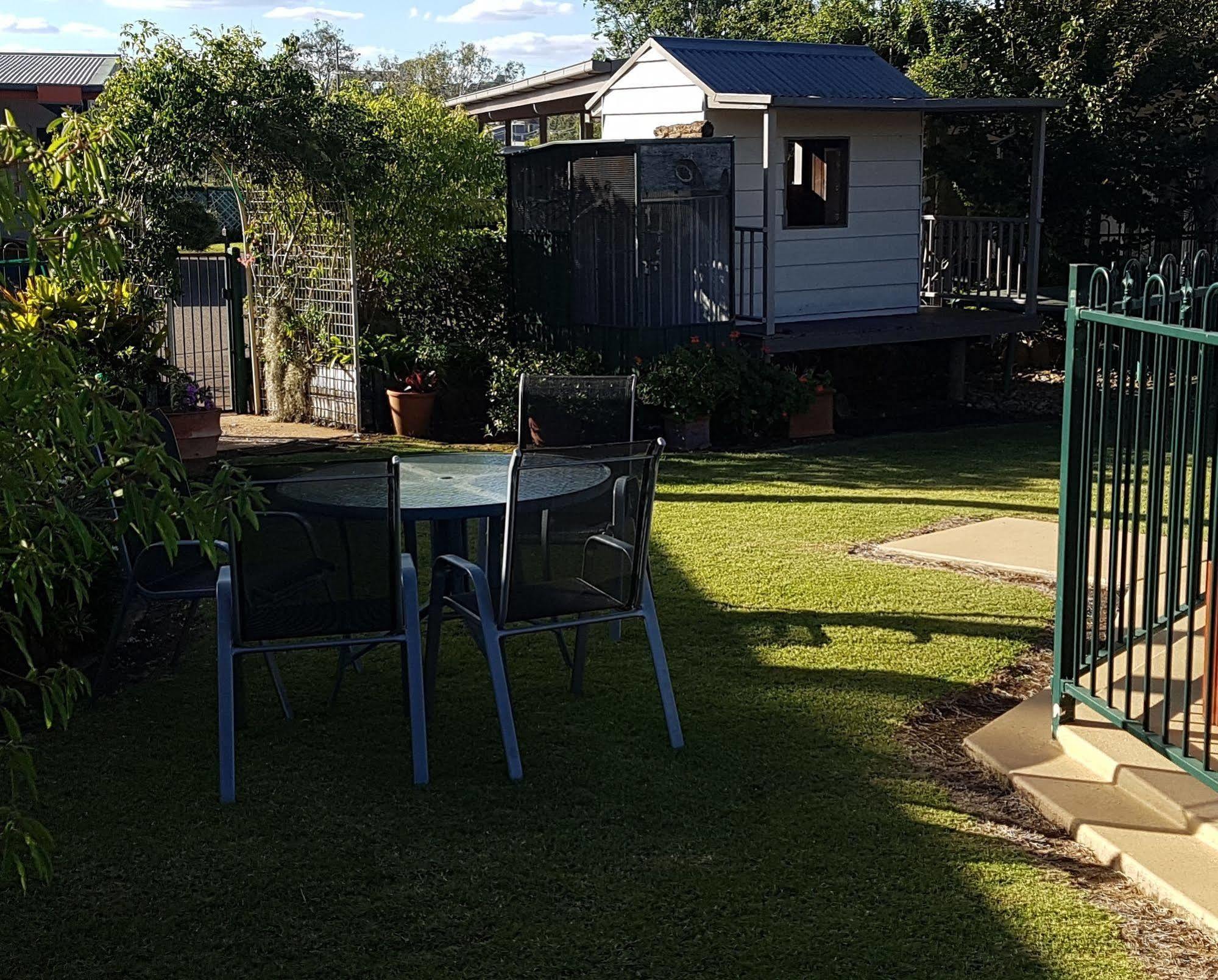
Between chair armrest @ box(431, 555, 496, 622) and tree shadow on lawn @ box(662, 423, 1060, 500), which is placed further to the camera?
tree shadow on lawn @ box(662, 423, 1060, 500)

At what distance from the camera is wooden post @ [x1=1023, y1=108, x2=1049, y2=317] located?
1348cm

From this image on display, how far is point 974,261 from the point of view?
15883mm

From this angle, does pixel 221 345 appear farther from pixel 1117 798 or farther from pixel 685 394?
pixel 1117 798

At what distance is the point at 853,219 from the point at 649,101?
7.66 feet

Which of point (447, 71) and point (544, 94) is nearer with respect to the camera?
point (544, 94)

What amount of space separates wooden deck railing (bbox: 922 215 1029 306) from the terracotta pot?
587cm

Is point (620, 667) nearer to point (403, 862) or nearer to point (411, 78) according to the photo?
point (403, 862)

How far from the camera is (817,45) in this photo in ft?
46.7

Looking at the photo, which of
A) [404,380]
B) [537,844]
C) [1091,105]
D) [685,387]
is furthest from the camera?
[1091,105]

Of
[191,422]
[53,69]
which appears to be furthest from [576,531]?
[53,69]

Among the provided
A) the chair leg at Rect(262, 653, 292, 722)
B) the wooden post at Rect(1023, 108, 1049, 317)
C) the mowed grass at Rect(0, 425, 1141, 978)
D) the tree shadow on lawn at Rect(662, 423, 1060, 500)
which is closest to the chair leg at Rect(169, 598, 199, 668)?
the mowed grass at Rect(0, 425, 1141, 978)

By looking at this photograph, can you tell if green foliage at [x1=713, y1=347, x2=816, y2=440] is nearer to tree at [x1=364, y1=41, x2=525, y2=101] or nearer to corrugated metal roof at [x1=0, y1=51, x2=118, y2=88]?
corrugated metal roof at [x1=0, y1=51, x2=118, y2=88]

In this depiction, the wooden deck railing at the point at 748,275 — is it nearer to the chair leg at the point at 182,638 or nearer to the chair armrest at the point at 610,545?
the chair leg at the point at 182,638

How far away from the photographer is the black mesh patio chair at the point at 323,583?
→ 4348 millimetres
